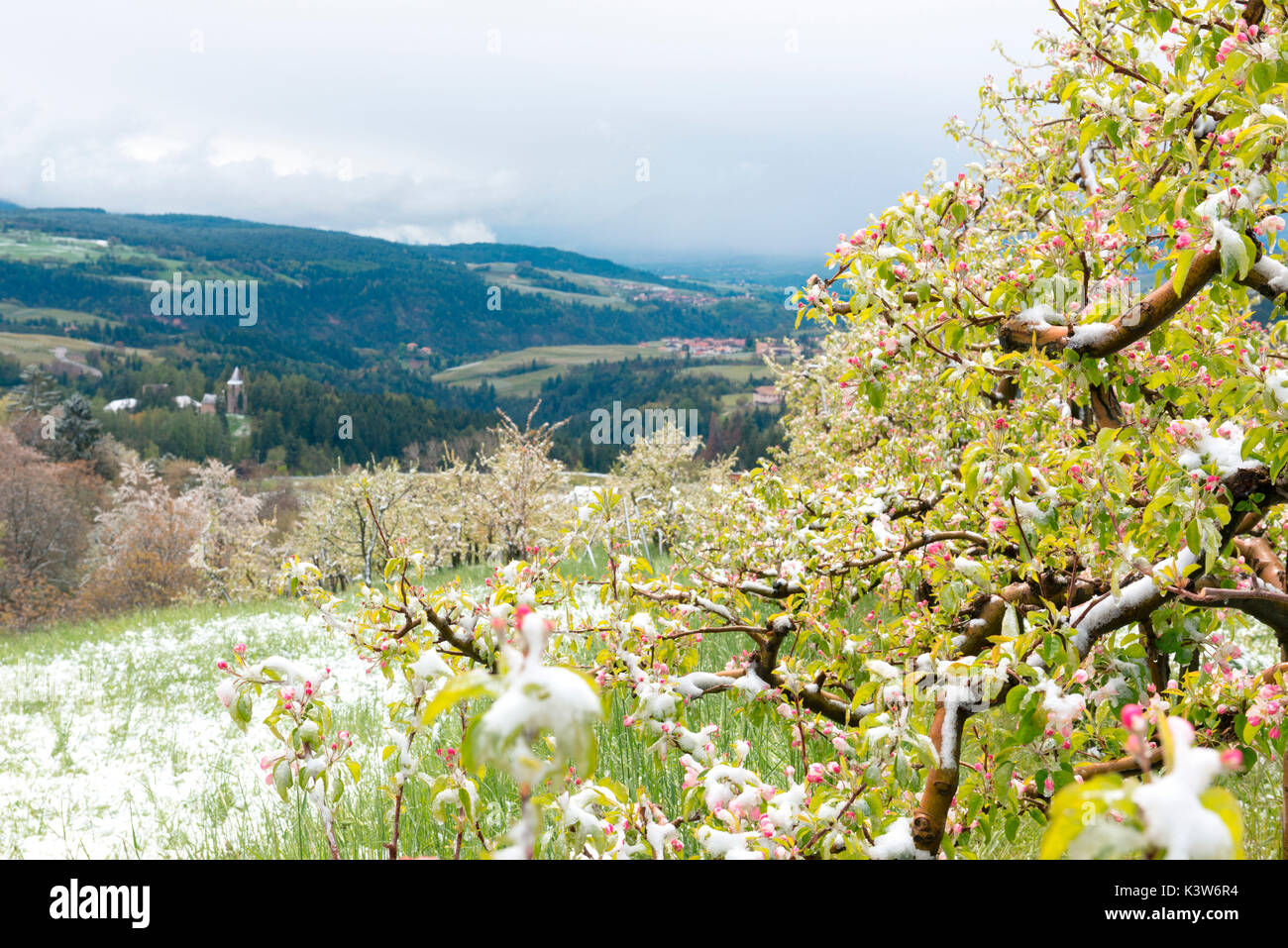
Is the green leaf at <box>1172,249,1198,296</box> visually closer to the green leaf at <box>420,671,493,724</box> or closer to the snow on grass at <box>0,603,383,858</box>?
the green leaf at <box>420,671,493,724</box>

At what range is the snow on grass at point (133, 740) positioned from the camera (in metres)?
6.14

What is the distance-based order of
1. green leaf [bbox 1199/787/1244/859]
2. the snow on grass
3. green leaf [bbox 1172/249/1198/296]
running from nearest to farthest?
green leaf [bbox 1199/787/1244/859]
green leaf [bbox 1172/249/1198/296]
the snow on grass

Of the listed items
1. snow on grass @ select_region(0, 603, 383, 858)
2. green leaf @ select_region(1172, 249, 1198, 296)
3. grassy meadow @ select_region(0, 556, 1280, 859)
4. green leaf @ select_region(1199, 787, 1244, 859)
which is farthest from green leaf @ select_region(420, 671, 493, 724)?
snow on grass @ select_region(0, 603, 383, 858)

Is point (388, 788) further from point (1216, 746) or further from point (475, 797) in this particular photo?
point (1216, 746)


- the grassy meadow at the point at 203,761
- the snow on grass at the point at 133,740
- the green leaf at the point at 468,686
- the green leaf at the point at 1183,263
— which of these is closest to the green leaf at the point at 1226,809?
the green leaf at the point at 468,686

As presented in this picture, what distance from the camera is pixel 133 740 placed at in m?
8.51

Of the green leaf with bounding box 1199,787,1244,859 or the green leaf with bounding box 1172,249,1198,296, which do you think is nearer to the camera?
the green leaf with bounding box 1199,787,1244,859

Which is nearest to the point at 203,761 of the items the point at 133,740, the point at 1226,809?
the point at 133,740

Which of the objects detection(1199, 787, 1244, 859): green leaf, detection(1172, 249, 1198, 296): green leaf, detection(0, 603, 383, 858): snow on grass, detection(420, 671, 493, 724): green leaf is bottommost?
detection(0, 603, 383, 858): snow on grass

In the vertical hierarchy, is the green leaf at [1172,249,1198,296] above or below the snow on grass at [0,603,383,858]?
above

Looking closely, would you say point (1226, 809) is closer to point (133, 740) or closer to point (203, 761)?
point (203, 761)

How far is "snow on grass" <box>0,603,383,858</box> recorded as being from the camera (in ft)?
20.1

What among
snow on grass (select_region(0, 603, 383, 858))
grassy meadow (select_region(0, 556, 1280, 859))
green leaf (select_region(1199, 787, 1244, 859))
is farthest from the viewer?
snow on grass (select_region(0, 603, 383, 858))

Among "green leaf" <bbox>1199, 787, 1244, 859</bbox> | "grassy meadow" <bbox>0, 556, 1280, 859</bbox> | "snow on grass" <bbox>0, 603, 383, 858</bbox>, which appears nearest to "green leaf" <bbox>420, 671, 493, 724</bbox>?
"grassy meadow" <bbox>0, 556, 1280, 859</bbox>
